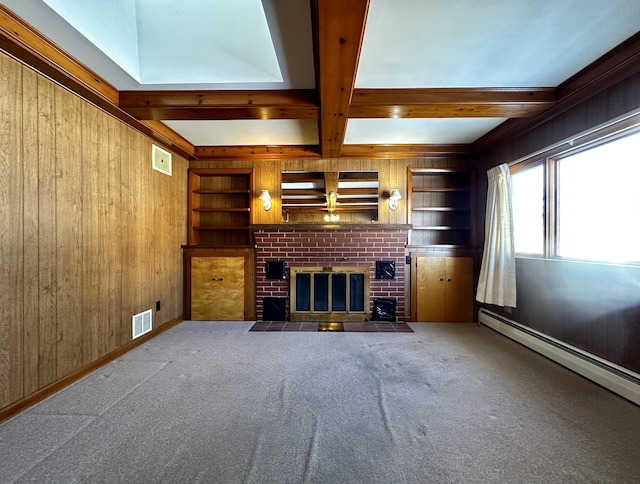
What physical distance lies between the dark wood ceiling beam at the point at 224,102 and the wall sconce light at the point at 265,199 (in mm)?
1277

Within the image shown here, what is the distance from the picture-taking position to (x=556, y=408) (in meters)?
1.66

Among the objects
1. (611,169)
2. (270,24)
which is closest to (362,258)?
(611,169)

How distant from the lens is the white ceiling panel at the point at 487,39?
139cm

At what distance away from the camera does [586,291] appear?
2104 mm

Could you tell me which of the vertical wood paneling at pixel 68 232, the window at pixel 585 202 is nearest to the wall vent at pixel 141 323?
the vertical wood paneling at pixel 68 232

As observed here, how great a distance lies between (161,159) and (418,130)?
293 centimetres

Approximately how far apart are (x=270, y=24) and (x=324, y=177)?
2176mm

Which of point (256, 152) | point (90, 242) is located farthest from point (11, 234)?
point (256, 152)

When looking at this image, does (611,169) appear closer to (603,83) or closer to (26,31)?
(603,83)

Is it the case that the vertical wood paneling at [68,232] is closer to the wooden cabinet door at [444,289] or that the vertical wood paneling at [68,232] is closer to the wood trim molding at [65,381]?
the wood trim molding at [65,381]

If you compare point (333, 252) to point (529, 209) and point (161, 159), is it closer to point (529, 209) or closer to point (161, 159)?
point (529, 209)

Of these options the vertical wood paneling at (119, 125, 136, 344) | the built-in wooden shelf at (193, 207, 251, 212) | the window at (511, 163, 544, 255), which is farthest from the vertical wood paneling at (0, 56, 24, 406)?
the window at (511, 163, 544, 255)

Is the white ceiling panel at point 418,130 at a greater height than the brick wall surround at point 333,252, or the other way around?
the white ceiling panel at point 418,130

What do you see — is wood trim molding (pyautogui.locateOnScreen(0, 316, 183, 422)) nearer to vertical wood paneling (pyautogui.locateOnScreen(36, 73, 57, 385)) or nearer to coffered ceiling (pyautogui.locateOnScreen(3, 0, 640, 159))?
vertical wood paneling (pyautogui.locateOnScreen(36, 73, 57, 385))
